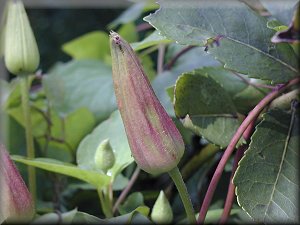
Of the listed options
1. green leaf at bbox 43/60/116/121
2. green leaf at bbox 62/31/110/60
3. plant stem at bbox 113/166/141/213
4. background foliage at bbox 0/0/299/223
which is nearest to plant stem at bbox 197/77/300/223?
background foliage at bbox 0/0/299/223

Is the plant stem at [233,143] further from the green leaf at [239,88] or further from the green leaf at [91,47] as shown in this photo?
the green leaf at [91,47]

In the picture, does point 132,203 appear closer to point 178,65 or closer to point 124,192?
point 124,192

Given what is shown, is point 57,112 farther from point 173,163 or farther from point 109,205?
point 173,163

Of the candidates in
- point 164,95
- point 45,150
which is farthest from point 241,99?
point 45,150

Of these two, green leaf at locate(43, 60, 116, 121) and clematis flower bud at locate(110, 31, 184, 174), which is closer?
clematis flower bud at locate(110, 31, 184, 174)

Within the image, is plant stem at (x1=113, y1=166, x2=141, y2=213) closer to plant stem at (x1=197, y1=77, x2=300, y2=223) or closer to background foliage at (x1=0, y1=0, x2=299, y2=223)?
background foliage at (x1=0, y1=0, x2=299, y2=223)

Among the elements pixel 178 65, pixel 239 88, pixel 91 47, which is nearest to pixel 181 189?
pixel 239 88
